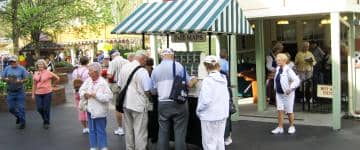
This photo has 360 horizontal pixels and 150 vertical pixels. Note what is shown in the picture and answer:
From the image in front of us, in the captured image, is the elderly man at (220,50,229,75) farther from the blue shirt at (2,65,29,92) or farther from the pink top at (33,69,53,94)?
the blue shirt at (2,65,29,92)

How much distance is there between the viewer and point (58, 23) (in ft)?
81.1

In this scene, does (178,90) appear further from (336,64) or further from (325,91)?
(325,91)

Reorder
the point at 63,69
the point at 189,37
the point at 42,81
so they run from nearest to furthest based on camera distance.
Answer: the point at 189,37 → the point at 42,81 → the point at 63,69

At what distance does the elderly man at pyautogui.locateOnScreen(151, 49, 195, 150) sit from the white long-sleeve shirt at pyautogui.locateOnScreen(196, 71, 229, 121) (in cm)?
52

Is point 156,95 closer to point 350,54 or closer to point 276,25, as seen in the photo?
point 350,54

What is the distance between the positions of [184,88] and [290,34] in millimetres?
8102

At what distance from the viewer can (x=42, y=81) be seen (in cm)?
1089

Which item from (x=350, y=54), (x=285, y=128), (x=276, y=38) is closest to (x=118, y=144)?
(x=285, y=128)

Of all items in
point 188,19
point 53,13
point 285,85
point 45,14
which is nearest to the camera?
point 188,19

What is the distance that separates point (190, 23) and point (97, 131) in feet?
7.55

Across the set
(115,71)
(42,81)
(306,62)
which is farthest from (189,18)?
(306,62)

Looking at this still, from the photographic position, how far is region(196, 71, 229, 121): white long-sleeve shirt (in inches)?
283

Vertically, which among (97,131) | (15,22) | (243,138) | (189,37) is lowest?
(243,138)

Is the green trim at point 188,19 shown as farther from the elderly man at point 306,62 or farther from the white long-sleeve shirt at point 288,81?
the elderly man at point 306,62
